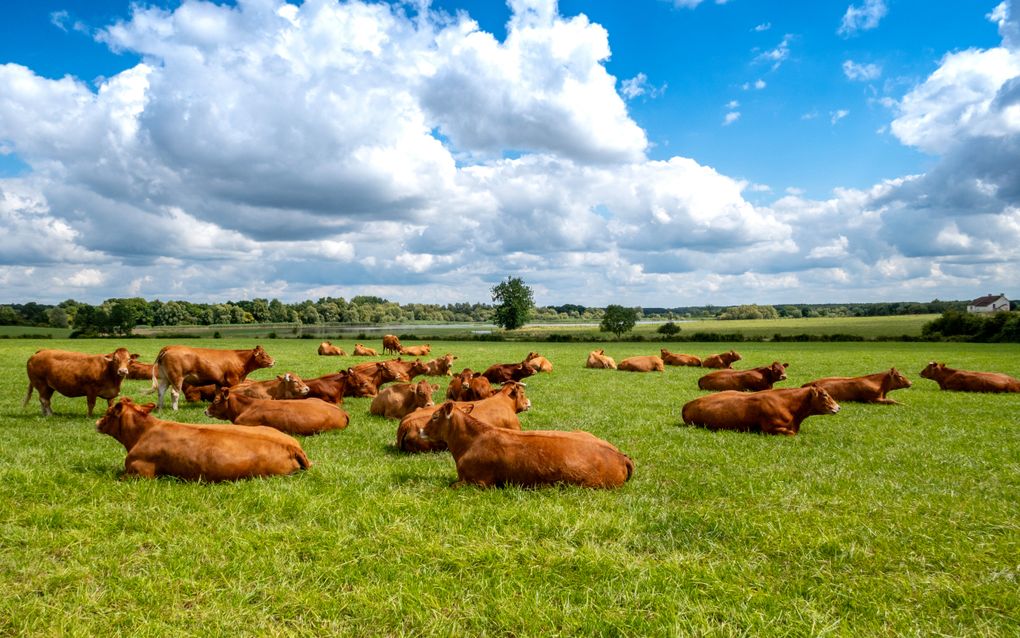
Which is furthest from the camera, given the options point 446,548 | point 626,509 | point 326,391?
point 326,391

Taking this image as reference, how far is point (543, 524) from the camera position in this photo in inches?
218

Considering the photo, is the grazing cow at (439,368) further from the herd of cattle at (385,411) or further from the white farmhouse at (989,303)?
the white farmhouse at (989,303)

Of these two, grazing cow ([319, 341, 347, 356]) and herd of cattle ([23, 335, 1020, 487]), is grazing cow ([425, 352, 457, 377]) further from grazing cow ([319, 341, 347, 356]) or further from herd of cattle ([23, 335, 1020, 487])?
grazing cow ([319, 341, 347, 356])

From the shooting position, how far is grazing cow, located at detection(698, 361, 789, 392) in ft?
57.7

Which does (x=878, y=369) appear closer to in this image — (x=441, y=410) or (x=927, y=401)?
(x=927, y=401)

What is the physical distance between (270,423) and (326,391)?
4.10 meters

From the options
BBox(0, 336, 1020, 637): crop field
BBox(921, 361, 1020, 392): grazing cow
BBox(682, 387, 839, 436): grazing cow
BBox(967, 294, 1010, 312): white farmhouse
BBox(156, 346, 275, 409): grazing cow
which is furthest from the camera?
BBox(967, 294, 1010, 312): white farmhouse

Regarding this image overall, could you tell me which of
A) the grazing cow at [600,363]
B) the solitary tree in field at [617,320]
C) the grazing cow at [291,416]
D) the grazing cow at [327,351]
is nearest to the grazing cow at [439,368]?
the grazing cow at [600,363]

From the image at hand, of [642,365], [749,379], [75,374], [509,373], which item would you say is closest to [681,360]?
[642,365]

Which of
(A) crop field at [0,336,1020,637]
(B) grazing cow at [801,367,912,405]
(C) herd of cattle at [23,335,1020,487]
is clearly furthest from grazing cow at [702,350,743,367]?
(A) crop field at [0,336,1020,637]

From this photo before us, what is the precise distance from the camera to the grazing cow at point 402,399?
1316 centimetres

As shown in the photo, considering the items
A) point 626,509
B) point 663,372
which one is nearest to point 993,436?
point 626,509

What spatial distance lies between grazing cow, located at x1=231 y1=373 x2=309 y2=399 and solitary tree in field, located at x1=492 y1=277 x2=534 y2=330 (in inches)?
→ 3436

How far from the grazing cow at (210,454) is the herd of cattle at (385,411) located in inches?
0.5
